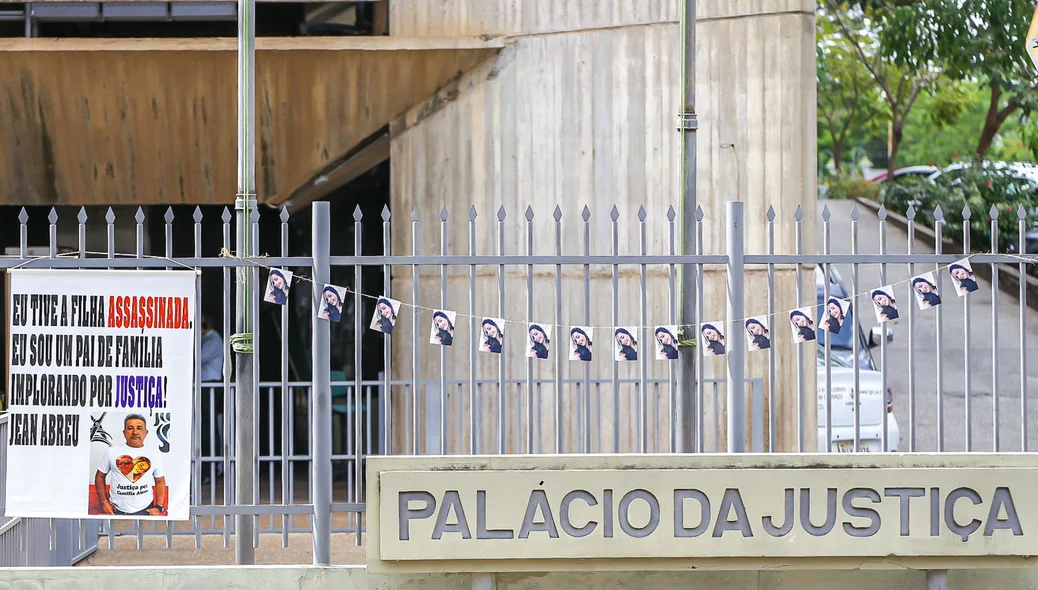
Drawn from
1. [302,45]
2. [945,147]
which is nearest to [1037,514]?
[302,45]

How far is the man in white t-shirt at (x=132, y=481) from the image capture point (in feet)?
18.2

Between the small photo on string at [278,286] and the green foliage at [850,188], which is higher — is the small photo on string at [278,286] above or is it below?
below

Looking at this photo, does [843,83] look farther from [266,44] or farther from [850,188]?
[266,44]

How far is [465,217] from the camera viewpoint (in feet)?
29.3

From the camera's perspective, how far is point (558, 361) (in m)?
5.47

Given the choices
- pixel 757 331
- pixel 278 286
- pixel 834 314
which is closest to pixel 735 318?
pixel 757 331

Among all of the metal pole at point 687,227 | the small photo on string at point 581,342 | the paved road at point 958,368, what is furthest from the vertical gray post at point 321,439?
the paved road at point 958,368

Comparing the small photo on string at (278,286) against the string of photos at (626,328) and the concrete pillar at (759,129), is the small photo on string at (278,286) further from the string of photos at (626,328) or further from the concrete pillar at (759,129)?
the concrete pillar at (759,129)

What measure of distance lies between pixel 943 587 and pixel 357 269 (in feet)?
10.4

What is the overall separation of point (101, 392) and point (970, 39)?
14303 mm

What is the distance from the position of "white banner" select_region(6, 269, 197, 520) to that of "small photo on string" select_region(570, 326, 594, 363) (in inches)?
72.9

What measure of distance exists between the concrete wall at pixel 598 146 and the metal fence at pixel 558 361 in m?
0.03

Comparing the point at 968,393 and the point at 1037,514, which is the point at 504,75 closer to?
the point at 968,393

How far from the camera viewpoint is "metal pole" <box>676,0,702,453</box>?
225 inches
